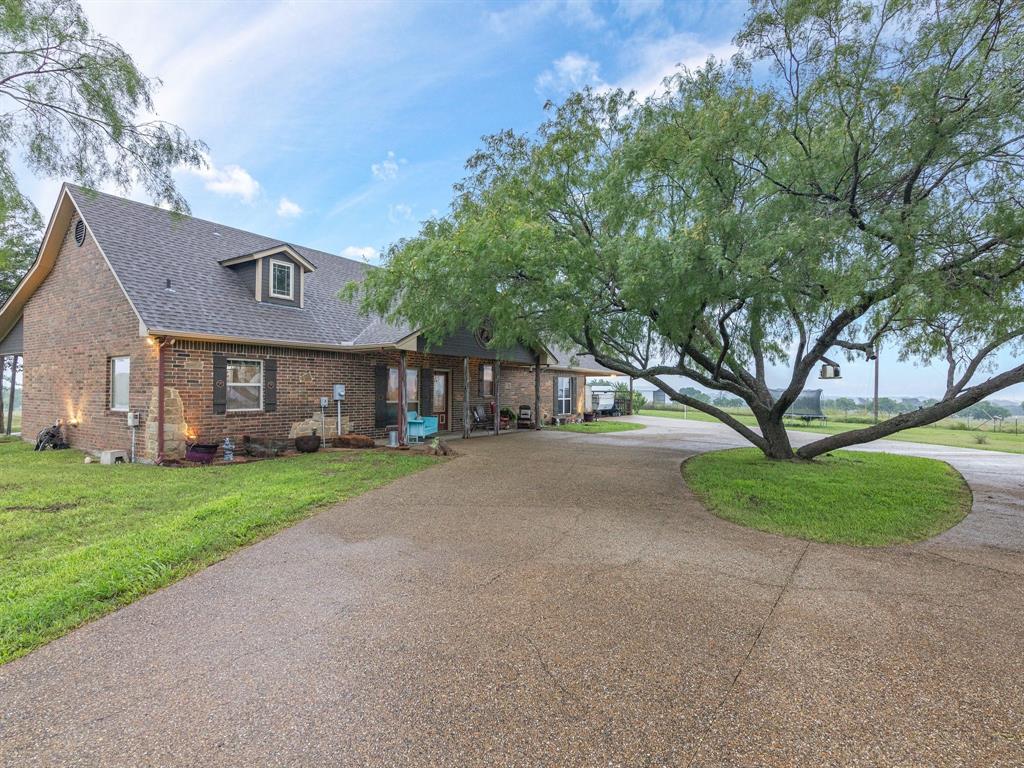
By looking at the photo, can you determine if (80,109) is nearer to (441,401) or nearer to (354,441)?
(354,441)

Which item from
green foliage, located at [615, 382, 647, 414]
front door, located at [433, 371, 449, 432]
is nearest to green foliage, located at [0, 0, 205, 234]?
front door, located at [433, 371, 449, 432]

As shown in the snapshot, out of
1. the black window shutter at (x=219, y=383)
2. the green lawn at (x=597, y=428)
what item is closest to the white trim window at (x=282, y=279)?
the black window shutter at (x=219, y=383)

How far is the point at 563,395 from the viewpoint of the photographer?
22359mm

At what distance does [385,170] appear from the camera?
2042cm

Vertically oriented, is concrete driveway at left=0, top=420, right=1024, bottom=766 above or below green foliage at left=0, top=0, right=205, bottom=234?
below

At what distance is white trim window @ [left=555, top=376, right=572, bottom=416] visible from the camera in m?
22.0

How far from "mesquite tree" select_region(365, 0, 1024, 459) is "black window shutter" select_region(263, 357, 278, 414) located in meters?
4.81

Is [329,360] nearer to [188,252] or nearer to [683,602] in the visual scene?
[188,252]

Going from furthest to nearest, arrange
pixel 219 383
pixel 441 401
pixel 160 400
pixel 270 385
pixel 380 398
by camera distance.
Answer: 1. pixel 441 401
2. pixel 380 398
3. pixel 270 385
4. pixel 219 383
5. pixel 160 400

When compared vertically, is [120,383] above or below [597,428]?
above

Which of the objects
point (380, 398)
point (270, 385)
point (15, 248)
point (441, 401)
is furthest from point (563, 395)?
point (15, 248)

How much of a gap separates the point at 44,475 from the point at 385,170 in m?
16.2

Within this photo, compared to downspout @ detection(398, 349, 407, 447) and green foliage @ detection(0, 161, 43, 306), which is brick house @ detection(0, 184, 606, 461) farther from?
green foliage @ detection(0, 161, 43, 306)

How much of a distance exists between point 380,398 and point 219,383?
14.1 feet
